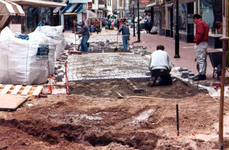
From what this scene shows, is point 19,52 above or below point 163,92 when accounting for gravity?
above

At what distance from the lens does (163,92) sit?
32.6 ft

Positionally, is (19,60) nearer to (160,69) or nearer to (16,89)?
(16,89)

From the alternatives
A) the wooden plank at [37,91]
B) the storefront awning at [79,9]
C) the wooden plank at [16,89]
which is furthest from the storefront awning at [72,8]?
the wooden plank at [37,91]

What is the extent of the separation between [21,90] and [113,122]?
11.6 feet

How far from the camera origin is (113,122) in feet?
23.0

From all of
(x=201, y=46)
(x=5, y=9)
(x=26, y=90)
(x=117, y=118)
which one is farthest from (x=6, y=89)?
(x=5, y=9)

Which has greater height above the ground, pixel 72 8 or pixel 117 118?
pixel 72 8

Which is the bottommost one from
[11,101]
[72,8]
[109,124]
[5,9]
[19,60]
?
[109,124]

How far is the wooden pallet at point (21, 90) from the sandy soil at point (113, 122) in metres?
0.53

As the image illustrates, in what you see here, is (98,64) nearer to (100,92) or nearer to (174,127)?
(100,92)

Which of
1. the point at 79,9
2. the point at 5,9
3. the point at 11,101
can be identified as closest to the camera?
the point at 11,101

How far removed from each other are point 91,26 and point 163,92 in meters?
44.4

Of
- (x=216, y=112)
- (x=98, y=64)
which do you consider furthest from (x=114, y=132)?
(x=98, y=64)

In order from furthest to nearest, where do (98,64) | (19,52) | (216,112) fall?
(98,64), (19,52), (216,112)
